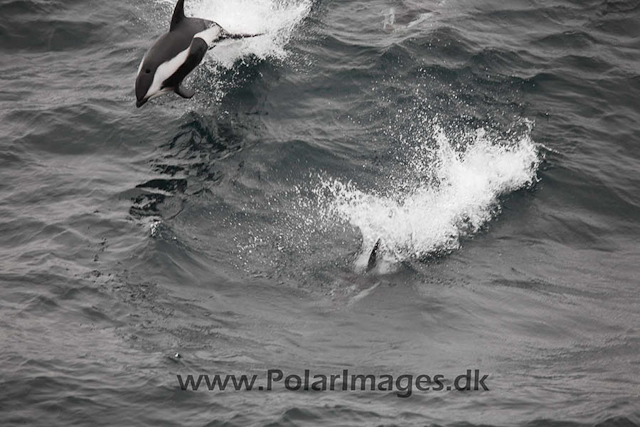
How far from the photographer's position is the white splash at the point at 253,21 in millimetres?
15336

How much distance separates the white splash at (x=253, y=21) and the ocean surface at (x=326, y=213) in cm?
5

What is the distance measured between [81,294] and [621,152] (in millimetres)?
8216

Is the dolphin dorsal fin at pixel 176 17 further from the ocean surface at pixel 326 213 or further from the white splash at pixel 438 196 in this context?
the white splash at pixel 438 196

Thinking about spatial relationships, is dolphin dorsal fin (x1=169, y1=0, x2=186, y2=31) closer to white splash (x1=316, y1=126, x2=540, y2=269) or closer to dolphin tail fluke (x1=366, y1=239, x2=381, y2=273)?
white splash (x1=316, y1=126, x2=540, y2=269)

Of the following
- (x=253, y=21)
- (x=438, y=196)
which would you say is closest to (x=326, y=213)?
(x=438, y=196)

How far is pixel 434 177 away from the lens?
1316cm

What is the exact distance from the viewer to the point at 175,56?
13.0m

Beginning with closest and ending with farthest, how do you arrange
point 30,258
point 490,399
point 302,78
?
point 490,399
point 30,258
point 302,78

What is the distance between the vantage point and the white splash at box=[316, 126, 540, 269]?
39.3ft

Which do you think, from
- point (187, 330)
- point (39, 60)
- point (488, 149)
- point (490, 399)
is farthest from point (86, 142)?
point (490, 399)

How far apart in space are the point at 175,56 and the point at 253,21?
10.1ft

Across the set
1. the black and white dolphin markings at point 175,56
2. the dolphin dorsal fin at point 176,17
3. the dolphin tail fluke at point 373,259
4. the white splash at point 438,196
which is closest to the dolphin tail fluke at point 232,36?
the black and white dolphin markings at point 175,56

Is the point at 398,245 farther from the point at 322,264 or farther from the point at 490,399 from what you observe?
the point at 490,399

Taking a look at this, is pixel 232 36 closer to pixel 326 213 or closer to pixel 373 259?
pixel 326 213
